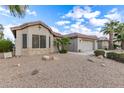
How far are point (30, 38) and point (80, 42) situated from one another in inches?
423

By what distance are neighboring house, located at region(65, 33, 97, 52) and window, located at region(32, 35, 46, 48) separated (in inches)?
311

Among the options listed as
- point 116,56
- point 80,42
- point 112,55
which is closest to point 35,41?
point 112,55

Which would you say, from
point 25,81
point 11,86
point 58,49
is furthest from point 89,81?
point 58,49

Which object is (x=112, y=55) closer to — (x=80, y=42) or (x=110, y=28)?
(x=80, y=42)

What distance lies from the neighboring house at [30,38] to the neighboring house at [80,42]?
7894 millimetres

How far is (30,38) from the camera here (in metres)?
17.4

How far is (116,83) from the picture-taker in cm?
752

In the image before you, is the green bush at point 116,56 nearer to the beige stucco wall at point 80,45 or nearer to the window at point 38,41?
the window at point 38,41

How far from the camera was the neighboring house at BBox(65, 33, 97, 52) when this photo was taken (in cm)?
2530

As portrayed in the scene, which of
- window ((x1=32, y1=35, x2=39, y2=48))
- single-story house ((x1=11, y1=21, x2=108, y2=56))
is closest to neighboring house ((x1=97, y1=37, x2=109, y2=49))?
single-story house ((x1=11, y1=21, x2=108, y2=56))

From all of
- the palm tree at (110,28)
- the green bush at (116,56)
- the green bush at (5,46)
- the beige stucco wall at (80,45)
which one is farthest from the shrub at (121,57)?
the palm tree at (110,28)
